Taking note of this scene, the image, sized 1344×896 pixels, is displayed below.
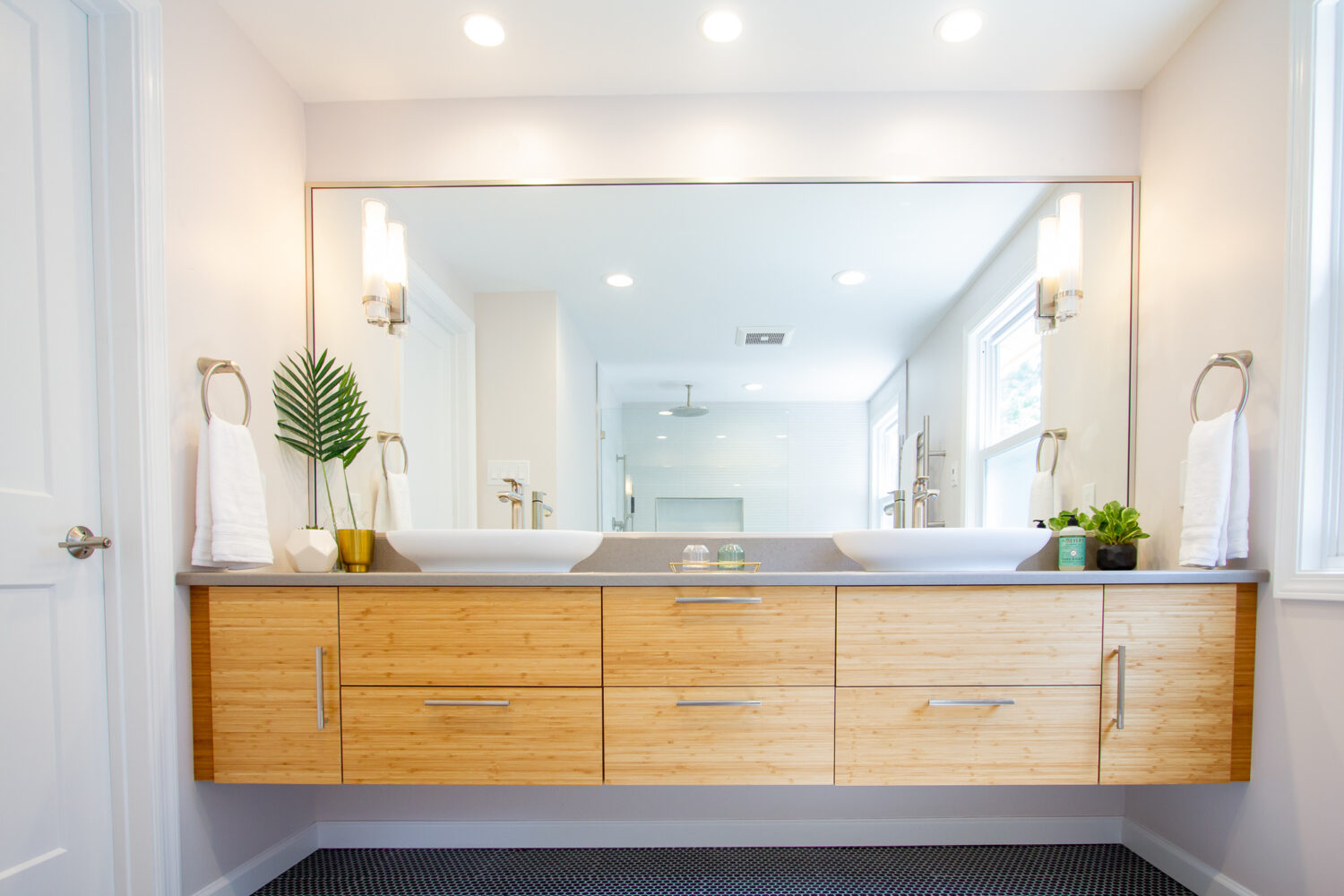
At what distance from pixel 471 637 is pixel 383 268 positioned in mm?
1081

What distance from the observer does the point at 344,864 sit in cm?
197

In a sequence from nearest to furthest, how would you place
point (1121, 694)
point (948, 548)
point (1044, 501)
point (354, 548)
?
point (1121, 694) < point (948, 548) < point (354, 548) < point (1044, 501)

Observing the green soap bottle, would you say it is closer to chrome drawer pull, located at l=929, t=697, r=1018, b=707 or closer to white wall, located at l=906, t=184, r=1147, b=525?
white wall, located at l=906, t=184, r=1147, b=525

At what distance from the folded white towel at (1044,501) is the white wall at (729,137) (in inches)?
33.1

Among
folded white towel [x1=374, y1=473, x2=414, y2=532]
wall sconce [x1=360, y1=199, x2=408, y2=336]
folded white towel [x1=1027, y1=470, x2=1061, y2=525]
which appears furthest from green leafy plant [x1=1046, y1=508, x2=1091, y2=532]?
wall sconce [x1=360, y1=199, x2=408, y2=336]

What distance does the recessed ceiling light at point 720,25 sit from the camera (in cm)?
181

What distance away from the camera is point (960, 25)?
1.83m

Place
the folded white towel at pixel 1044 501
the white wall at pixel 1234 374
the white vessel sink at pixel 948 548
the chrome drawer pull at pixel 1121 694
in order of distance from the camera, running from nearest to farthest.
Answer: the white wall at pixel 1234 374 → the chrome drawer pull at pixel 1121 694 → the white vessel sink at pixel 948 548 → the folded white towel at pixel 1044 501

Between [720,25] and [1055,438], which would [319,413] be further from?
[1055,438]

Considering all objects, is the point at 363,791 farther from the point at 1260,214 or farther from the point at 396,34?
the point at 1260,214

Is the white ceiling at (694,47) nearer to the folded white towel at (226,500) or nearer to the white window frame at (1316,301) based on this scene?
the white window frame at (1316,301)

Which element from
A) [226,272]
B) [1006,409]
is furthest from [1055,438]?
[226,272]

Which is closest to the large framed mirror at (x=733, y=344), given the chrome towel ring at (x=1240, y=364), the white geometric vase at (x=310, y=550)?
the white geometric vase at (x=310, y=550)

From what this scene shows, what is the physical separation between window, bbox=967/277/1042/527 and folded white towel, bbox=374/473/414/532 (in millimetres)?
1555
